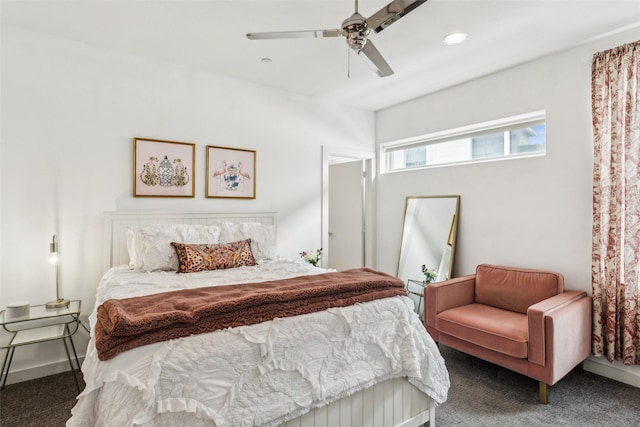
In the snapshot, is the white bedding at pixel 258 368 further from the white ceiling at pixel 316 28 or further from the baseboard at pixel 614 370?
the white ceiling at pixel 316 28

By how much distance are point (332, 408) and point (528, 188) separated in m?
Result: 2.63

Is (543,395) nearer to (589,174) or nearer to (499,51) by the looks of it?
(589,174)

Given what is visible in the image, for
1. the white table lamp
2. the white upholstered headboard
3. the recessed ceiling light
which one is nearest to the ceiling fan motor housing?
the recessed ceiling light

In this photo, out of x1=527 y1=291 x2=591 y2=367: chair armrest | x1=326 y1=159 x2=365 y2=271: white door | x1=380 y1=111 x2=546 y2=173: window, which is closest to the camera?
x1=527 y1=291 x2=591 y2=367: chair armrest

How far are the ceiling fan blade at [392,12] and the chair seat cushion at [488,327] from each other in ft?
7.09

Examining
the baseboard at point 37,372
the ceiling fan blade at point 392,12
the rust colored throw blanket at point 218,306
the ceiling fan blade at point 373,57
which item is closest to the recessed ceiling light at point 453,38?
the ceiling fan blade at point 373,57

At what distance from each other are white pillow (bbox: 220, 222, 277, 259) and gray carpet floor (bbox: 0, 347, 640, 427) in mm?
1573

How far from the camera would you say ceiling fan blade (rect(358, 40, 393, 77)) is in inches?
79.9

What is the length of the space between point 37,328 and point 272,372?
7.04 feet

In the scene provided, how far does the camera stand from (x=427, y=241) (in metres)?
3.92

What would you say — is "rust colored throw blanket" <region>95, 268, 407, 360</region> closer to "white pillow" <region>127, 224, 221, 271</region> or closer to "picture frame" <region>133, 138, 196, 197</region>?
"white pillow" <region>127, 224, 221, 271</region>

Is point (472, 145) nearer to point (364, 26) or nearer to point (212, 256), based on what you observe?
point (364, 26)

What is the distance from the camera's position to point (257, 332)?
150cm

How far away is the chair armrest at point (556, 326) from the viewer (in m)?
2.22
